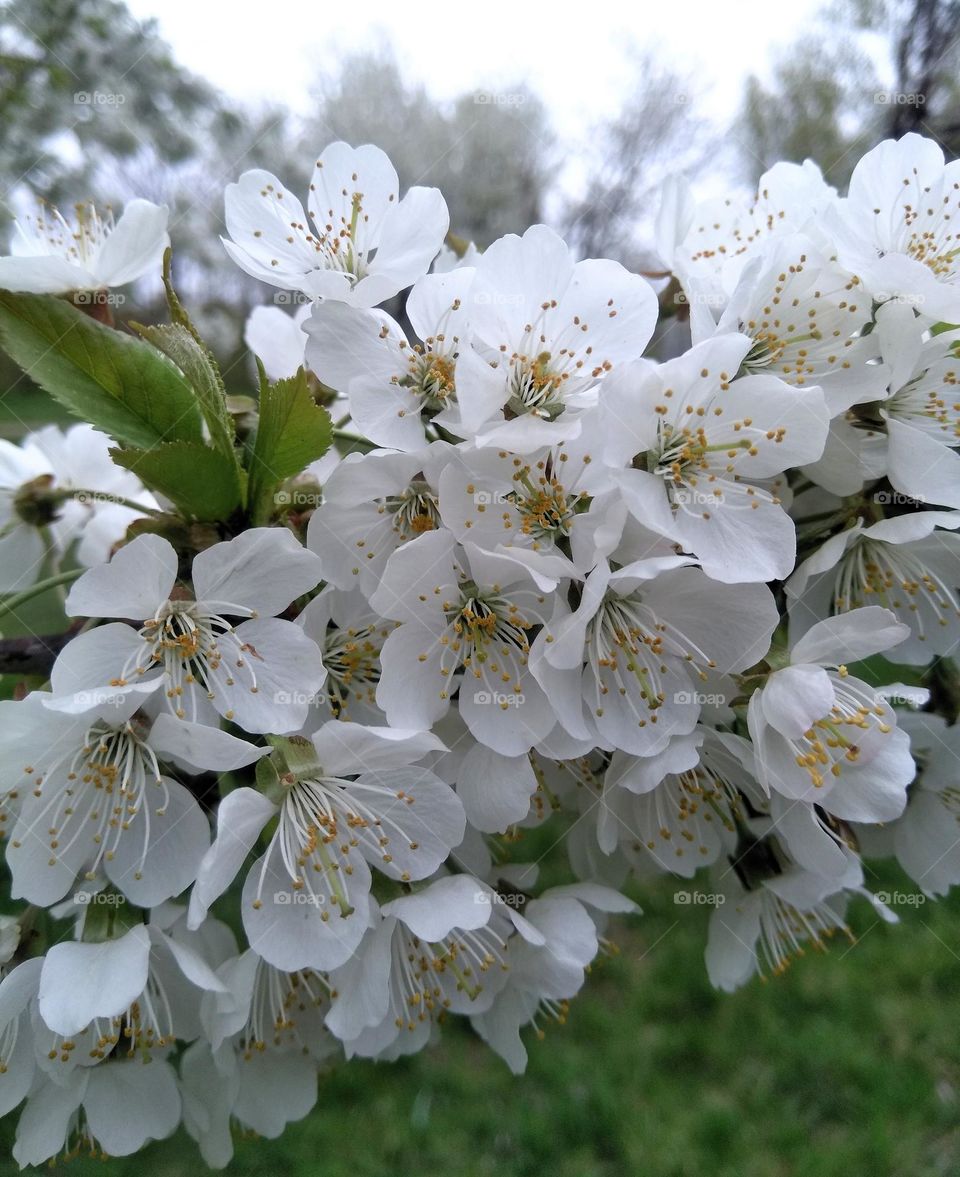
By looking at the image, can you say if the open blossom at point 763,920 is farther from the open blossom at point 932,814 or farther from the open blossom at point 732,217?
the open blossom at point 732,217

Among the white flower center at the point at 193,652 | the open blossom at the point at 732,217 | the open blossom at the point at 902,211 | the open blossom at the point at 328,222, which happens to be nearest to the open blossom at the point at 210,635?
the white flower center at the point at 193,652

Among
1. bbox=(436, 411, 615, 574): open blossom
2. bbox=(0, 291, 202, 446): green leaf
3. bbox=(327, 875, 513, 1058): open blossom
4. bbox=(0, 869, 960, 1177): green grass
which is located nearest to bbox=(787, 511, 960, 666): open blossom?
bbox=(436, 411, 615, 574): open blossom

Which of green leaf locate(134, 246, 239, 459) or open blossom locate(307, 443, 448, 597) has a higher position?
green leaf locate(134, 246, 239, 459)

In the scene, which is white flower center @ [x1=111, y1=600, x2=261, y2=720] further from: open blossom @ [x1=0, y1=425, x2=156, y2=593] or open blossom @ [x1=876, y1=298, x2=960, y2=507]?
open blossom @ [x1=876, y1=298, x2=960, y2=507]

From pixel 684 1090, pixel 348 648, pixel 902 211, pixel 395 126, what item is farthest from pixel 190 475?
pixel 395 126

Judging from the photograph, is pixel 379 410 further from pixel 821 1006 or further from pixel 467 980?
pixel 821 1006

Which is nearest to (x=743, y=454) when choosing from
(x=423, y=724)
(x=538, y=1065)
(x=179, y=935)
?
(x=423, y=724)
